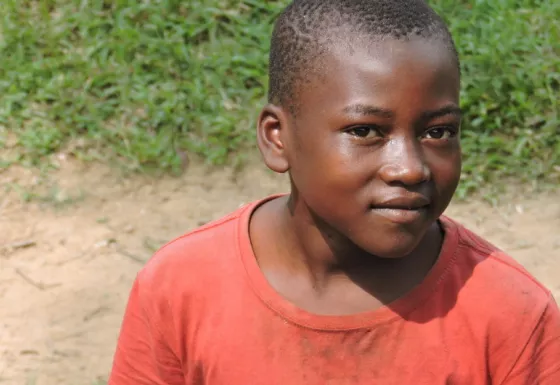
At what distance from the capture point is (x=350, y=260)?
223 cm

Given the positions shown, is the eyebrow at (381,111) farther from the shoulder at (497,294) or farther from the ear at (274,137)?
the shoulder at (497,294)

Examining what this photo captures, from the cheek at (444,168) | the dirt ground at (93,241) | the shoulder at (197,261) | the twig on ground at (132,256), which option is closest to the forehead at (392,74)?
the cheek at (444,168)

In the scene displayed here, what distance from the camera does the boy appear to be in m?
1.93

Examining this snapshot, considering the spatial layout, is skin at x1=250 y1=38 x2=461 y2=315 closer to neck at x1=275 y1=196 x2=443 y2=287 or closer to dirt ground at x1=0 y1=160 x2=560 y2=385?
neck at x1=275 y1=196 x2=443 y2=287

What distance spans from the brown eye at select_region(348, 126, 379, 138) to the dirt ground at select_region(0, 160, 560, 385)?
192 centimetres

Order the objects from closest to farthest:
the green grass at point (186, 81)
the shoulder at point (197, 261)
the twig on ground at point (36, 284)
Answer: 1. the shoulder at point (197, 261)
2. the twig on ground at point (36, 284)
3. the green grass at point (186, 81)

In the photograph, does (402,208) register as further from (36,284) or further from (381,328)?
(36,284)

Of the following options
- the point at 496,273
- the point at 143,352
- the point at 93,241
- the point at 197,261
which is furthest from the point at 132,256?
the point at 496,273

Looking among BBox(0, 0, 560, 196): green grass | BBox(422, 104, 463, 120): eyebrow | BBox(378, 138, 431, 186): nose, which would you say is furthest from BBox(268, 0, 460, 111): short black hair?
BBox(0, 0, 560, 196): green grass

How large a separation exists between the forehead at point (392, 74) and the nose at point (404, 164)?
8 cm

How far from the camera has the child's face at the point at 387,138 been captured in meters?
1.91

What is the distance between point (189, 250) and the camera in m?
2.38

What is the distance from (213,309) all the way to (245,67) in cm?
283

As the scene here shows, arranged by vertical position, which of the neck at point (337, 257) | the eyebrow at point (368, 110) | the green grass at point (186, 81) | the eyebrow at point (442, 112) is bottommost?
the green grass at point (186, 81)
